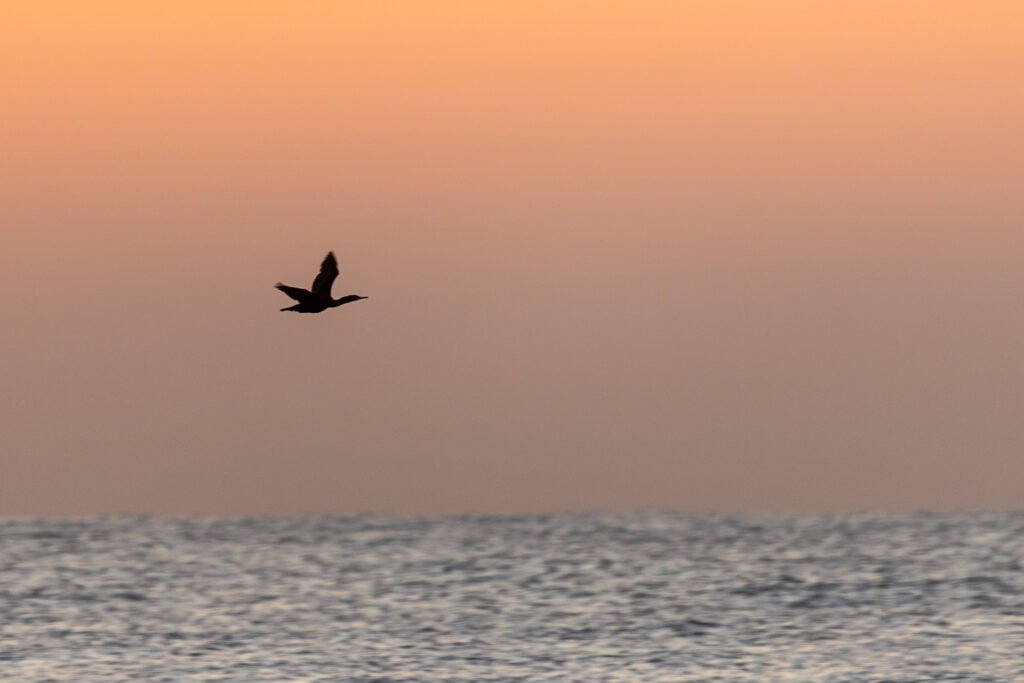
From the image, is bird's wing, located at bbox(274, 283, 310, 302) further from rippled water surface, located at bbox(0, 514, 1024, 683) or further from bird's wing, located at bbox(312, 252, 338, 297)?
rippled water surface, located at bbox(0, 514, 1024, 683)

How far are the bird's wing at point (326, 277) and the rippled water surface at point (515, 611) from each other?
33400 mm

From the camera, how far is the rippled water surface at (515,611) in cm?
6788

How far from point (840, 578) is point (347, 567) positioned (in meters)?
41.3

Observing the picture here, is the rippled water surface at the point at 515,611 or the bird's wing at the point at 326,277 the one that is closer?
the bird's wing at the point at 326,277

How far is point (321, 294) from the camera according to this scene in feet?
103

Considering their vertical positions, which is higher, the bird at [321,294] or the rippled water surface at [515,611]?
Result: the bird at [321,294]

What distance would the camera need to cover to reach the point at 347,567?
143750mm

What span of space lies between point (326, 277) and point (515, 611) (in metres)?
66.8

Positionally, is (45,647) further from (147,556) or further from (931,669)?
(147,556)

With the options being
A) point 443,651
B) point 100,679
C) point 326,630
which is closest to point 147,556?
point 326,630

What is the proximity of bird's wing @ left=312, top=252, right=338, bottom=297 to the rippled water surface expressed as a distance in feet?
110

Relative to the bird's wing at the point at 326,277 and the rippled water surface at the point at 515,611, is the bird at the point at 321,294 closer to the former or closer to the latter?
the bird's wing at the point at 326,277

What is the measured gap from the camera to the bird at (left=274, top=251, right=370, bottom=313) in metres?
30.3

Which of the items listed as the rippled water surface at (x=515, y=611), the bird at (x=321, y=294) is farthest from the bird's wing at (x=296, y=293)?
the rippled water surface at (x=515, y=611)
